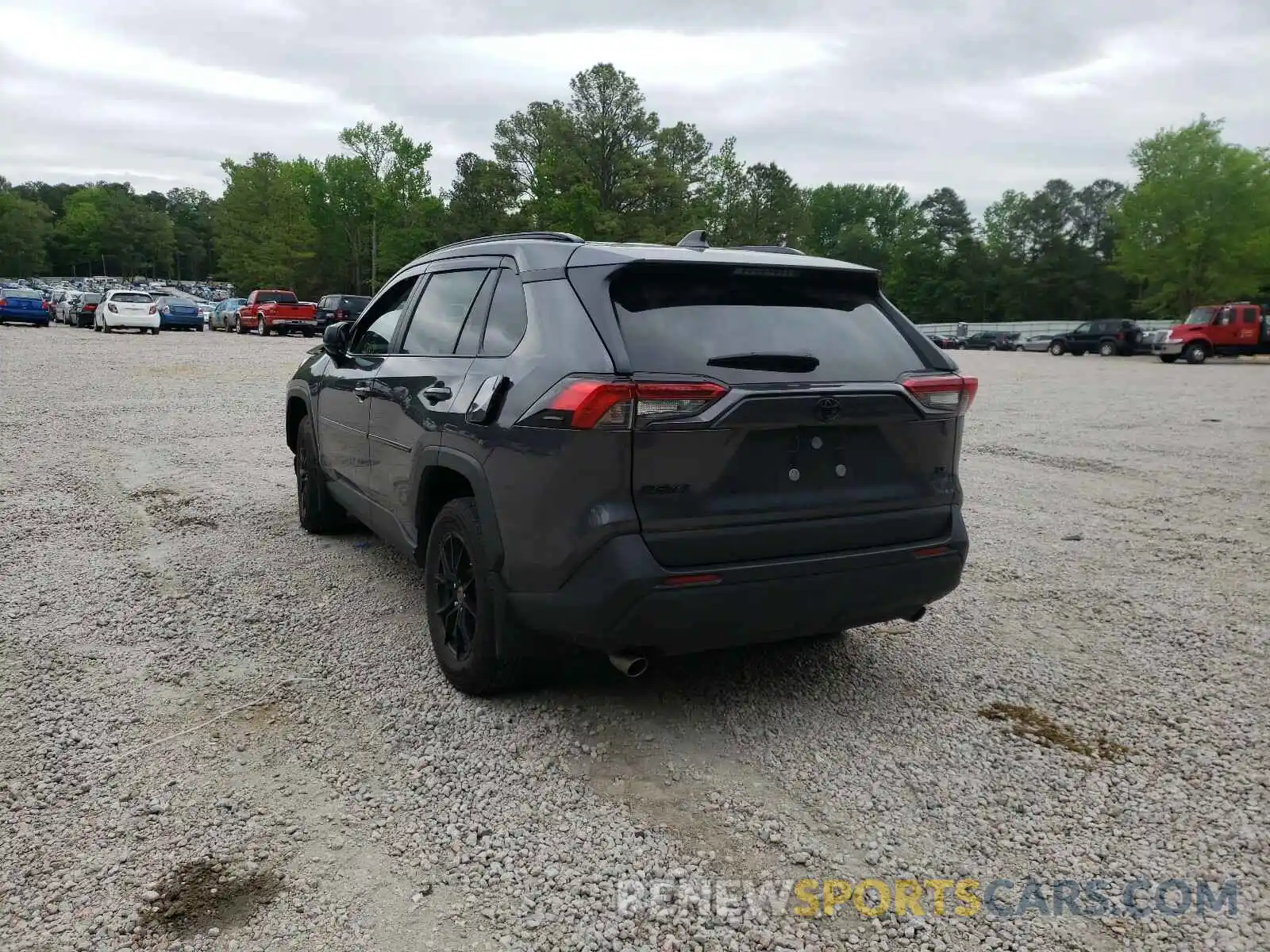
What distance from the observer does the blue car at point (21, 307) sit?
36.4 m

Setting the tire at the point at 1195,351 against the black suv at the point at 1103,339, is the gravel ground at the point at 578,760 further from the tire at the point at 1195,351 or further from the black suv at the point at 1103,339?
the black suv at the point at 1103,339

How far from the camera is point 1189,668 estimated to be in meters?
4.32

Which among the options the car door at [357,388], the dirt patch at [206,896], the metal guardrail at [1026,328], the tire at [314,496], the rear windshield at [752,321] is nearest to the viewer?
the dirt patch at [206,896]

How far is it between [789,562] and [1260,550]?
4868mm

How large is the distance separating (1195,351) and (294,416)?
3415cm

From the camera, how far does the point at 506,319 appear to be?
3.86 meters

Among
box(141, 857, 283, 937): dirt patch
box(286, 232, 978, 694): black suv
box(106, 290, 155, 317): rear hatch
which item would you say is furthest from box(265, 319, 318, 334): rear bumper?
box(141, 857, 283, 937): dirt patch

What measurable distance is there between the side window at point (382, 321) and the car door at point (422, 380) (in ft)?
0.84

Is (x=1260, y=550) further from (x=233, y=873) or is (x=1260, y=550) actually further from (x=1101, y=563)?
(x=233, y=873)

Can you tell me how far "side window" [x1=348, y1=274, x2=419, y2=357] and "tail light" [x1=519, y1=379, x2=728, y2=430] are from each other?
2135 millimetres

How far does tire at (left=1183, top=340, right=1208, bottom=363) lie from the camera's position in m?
32.7

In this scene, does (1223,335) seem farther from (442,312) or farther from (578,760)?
(578,760)

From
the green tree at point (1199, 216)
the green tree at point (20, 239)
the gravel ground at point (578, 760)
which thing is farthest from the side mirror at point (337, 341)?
the green tree at point (20, 239)

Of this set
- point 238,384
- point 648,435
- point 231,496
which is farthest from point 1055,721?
point 238,384
